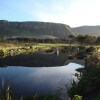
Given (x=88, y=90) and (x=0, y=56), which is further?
(x=0, y=56)

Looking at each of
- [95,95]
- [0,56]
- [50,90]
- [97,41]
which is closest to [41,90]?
[50,90]

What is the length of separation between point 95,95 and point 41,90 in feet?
19.9

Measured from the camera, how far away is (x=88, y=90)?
18.8m

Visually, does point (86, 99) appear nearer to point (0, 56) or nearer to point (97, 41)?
point (0, 56)

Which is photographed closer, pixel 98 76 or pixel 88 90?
pixel 88 90

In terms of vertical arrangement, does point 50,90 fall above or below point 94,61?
below

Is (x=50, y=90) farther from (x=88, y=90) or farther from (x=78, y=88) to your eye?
(x=78, y=88)

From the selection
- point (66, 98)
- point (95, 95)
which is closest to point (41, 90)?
point (66, 98)

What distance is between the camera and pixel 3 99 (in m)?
6.93

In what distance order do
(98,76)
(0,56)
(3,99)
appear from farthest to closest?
(0,56), (98,76), (3,99)

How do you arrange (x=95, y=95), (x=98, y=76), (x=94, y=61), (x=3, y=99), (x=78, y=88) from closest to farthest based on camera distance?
1. (x=3, y=99)
2. (x=78, y=88)
3. (x=95, y=95)
4. (x=98, y=76)
5. (x=94, y=61)

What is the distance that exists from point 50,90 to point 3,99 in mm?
16096

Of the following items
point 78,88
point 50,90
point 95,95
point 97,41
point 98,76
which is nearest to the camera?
point 78,88

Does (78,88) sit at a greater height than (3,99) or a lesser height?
lesser
